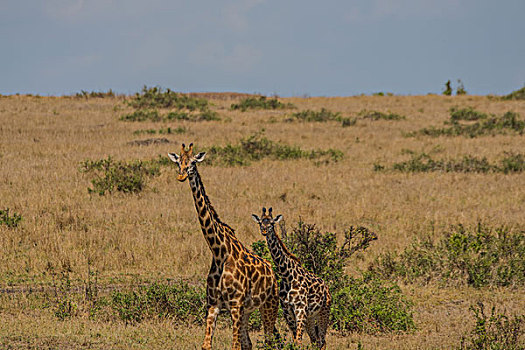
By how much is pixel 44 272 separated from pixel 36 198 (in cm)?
575

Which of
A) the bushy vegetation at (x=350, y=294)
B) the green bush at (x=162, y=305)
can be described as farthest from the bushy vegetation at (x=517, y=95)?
the green bush at (x=162, y=305)

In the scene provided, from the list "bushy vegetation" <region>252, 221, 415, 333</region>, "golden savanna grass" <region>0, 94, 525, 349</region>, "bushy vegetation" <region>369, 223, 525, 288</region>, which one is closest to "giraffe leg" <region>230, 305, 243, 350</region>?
"golden savanna grass" <region>0, 94, 525, 349</region>

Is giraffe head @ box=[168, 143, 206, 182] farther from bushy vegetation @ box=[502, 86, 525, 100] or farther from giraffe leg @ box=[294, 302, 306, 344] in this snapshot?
bushy vegetation @ box=[502, 86, 525, 100]

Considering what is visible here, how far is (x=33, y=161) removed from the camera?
23562mm

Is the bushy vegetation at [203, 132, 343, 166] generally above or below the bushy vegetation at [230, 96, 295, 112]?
below

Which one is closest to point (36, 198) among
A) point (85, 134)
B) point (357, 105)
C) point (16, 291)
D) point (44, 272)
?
point (44, 272)

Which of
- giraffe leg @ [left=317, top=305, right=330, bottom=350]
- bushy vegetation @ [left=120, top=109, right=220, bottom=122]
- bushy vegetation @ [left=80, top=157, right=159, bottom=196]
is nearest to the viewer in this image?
giraffe leg @ [left=317, top=305, right=330, bottom=350]

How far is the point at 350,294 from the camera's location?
9.97 metres

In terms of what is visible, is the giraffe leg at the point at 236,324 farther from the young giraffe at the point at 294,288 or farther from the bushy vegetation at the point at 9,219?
the bushy vegetation at the point at 9,219

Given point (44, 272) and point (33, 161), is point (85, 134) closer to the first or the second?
point (33, 161)

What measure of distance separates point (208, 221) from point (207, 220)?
0.05ft

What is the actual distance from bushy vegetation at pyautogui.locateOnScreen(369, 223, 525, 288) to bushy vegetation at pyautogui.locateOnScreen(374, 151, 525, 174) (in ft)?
35.9

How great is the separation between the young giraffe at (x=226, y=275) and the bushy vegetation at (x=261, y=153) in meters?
18.7

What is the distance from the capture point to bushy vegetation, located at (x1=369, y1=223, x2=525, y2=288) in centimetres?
1212
